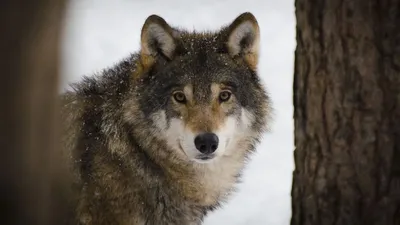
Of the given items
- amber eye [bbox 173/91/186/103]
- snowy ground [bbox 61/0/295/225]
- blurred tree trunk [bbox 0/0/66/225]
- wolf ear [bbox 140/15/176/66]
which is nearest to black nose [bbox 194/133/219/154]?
amber eye [bbox 173/91/186/103]

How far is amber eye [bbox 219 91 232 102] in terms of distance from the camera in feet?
17.6

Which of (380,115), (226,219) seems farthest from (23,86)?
(226,219)

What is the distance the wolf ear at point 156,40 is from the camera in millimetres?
5391

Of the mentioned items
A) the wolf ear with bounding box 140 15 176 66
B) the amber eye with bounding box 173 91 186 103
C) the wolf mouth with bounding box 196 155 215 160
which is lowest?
the wolf mouth with bounding box 196 155 215 160

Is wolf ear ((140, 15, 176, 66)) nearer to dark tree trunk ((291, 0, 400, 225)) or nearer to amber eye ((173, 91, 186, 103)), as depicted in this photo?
amber eye ((173, 91, 186, 103))

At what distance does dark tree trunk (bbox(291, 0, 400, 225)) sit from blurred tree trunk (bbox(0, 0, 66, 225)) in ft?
4.56

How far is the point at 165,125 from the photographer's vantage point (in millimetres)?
5387

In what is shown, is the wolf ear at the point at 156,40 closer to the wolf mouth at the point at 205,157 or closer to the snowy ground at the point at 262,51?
the wolf mouth at the point at 205,157

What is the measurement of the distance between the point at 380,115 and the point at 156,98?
202 cm

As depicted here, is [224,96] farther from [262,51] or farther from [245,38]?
[262,51]

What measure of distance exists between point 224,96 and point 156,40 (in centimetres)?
68

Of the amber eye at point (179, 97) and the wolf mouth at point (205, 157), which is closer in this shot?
the wolf mouth at point (205, 157)

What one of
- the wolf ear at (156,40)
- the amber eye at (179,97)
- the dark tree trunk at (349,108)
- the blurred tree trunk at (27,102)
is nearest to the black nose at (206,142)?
the amber eye at (179,97)

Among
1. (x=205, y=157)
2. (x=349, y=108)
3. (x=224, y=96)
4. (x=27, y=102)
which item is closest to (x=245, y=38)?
(x=224, y=96)
